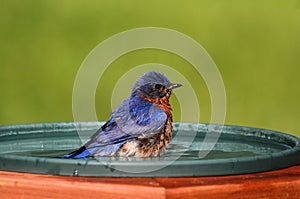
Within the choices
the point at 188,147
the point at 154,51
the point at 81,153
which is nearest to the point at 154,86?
the point at 188,147

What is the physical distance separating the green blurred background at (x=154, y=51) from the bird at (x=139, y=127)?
2813 millimetres

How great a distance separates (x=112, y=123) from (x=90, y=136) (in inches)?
11.3

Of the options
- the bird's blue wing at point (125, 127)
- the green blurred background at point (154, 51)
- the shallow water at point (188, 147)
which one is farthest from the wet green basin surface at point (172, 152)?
the green blurred background at point (154, 51)

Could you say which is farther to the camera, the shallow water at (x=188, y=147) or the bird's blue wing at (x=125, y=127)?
the shallow water at (x=188, y=147)

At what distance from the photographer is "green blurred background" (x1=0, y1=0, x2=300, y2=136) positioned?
7492 mm

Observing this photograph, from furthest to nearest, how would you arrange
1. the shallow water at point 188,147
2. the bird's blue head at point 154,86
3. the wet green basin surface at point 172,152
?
1. the bird's blue head at point 154,86
2. the shallow water at point 188,147
3. the wet green basin surface at point 172,152

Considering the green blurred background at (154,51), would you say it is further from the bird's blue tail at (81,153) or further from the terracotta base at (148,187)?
the terracotta base at (148,187)

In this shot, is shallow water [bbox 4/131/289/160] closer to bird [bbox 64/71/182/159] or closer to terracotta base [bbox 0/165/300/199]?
bird [bbox 64/71/182/159]

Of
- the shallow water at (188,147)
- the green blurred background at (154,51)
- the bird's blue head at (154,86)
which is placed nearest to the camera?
the shallow water at (188,147)

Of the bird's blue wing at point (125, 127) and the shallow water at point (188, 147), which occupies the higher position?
the bird's blue wing at point (125, 127)

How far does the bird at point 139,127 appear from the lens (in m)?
4.05

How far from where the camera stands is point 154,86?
4.53 metres

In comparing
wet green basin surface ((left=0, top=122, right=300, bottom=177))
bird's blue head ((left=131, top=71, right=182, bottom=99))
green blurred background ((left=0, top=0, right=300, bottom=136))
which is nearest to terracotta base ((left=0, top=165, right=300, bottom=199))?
wet green basin surface ((left=0, top=122, right=300, bottom=177))

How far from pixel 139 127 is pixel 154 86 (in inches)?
14.5
